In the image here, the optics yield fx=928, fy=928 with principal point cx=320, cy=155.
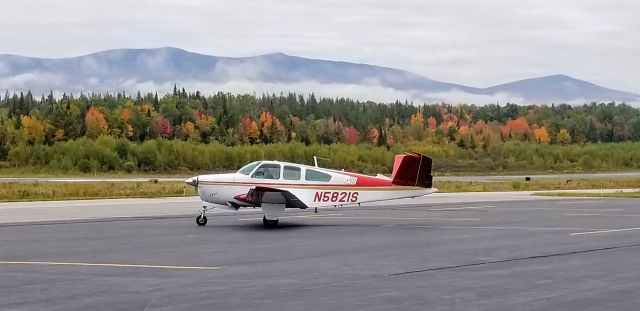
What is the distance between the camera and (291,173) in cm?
2558

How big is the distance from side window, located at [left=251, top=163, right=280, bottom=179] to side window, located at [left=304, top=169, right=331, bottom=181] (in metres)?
0.80

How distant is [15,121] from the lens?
10550 centimetres

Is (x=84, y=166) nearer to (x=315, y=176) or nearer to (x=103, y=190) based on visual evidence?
(x=103, y=190)

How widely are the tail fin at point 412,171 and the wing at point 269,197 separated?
316 cm

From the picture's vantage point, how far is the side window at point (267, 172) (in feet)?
84.0

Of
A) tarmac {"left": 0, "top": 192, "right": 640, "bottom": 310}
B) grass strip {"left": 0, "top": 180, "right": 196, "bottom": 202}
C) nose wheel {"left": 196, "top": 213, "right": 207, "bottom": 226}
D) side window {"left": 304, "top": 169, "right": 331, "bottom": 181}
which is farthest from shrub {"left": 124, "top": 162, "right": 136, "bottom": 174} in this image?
side window {"left": 304, "top": 169, "right": 331, "bottom": 181}

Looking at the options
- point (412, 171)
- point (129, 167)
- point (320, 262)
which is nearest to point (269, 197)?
point (412, 171)

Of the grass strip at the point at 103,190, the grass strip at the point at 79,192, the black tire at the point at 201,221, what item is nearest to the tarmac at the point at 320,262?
the black tire at the point at 201,221

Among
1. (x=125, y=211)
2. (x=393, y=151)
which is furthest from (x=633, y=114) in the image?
(x=125, y=211)

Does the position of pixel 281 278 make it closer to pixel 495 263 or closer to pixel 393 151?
pixel 495 263

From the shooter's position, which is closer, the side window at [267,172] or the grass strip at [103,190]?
the side window at [267,172]

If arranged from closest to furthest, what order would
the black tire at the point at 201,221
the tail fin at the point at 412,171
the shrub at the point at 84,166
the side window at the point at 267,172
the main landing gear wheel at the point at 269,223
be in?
the main landing gear wheel at the point at 269,223, the side window at the point at 267,172, the black tire at the point at 201,221, the tail fin at the point at 412,171, the shrub at the point at 84,166

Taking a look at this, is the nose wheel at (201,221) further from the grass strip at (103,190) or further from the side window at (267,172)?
the grass strip at (103,190)

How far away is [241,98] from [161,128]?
42.1 m
